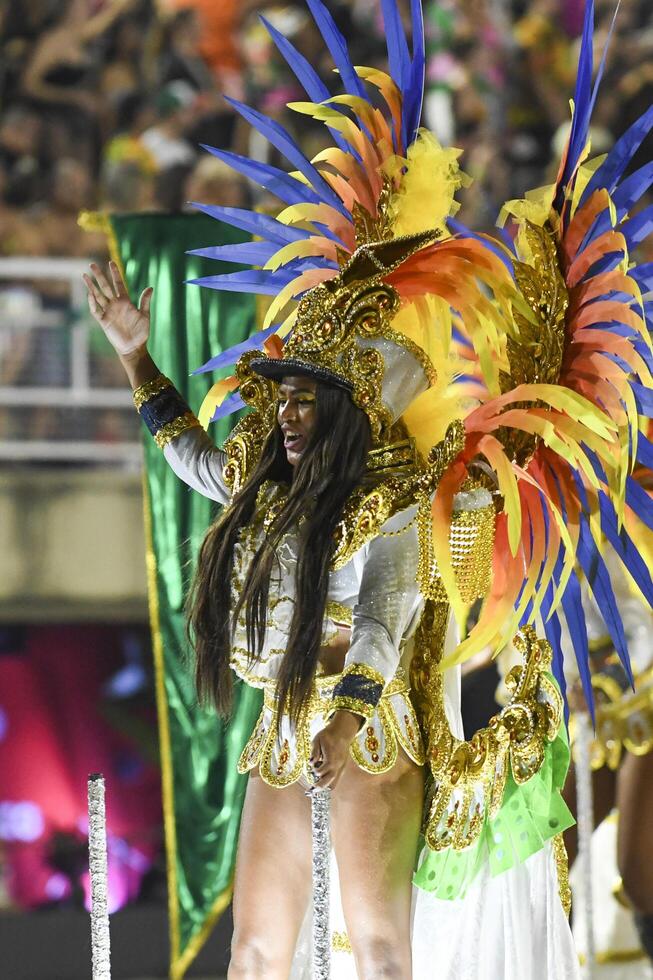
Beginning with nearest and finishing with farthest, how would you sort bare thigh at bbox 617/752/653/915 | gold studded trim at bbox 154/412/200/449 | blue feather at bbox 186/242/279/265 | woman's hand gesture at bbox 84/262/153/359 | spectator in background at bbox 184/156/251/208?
gold studded trim at bbox 154/412/200/449, woman's hand gesture at bbox 84/262/153/359, blue feather at bbox 186/242/279/265, bare thigh at bbox 617/752/653/915, spectator in background at bbox 184/156/251/208

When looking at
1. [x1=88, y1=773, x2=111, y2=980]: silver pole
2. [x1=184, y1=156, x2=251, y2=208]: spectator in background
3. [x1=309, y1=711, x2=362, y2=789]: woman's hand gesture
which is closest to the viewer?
[x1=309, y1=711, x2=362, y2=789]: woman's hand gesture

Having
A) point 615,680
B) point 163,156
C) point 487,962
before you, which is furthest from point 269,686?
point 163,156

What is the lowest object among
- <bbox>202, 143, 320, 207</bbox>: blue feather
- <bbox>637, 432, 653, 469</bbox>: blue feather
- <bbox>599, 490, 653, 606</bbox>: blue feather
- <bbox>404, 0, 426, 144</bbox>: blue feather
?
<bbox>599, 490, 653, 606</bbox>: blue feather

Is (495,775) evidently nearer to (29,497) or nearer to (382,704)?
(382,704)

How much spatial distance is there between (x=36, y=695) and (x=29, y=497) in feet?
3.83

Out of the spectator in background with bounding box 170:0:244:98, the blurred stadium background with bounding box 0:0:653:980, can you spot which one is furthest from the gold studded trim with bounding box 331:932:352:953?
the spectator in background with bounding box 170:0:244:98

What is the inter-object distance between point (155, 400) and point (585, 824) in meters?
2.17

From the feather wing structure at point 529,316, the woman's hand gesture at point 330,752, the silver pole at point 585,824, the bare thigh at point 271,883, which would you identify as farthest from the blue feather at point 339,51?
the silver pole at point 585,824

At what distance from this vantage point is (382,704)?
8.87 ft

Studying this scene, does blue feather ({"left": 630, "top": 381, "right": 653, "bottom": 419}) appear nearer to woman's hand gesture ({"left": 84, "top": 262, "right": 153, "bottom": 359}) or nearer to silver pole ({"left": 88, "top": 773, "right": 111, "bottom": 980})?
woman's hand gesture ({"left": 84, "top": 262, "right": 153, "bottom": 359})

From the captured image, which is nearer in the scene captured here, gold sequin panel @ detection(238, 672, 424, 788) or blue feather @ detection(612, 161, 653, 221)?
gold sequin panel @ detection(238, 672, 424, 788)

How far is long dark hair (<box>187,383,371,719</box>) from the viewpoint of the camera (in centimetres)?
260

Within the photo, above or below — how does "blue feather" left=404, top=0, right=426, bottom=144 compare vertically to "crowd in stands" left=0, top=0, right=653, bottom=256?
below

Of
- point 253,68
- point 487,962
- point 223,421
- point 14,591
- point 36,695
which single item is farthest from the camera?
point 253,68
